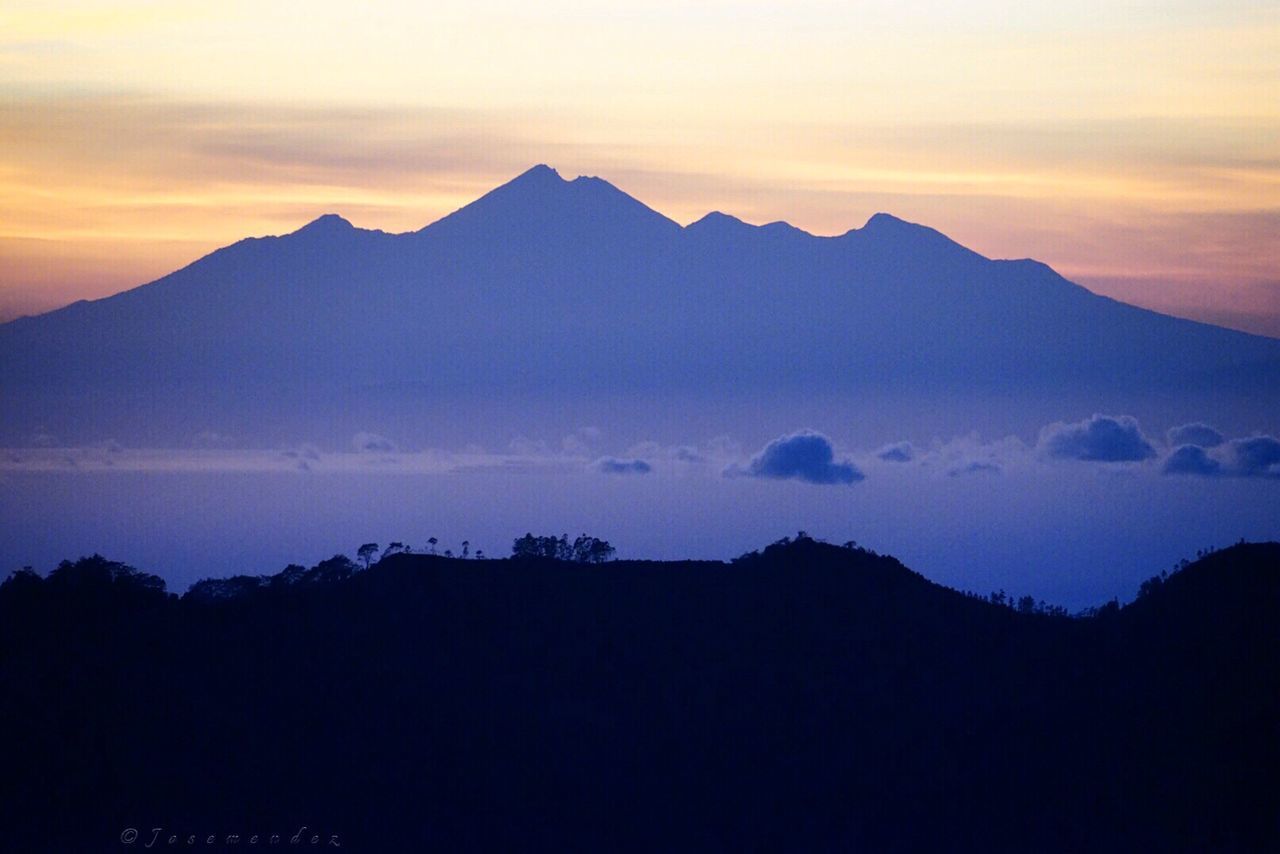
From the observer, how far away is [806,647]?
77.6m

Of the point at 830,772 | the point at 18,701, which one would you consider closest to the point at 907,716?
the point at 830,772

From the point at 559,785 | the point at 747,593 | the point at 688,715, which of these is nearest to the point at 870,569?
the point at 747,593

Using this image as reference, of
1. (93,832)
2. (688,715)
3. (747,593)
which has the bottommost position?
(93,832)

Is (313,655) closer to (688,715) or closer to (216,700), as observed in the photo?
(216,700)

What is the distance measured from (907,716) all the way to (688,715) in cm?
947

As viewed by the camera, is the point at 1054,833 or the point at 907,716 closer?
the point at 1054,833

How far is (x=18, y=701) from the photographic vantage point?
2862 inches

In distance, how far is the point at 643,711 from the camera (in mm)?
74562

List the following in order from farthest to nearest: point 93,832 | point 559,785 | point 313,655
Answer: point 313,655 → point 559,785 → point 93,832

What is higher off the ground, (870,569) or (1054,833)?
(870,569)

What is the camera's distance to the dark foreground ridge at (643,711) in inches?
2697

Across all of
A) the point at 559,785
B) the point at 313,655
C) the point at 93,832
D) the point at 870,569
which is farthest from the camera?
the point at 870,569

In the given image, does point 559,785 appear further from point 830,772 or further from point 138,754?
point 138,754

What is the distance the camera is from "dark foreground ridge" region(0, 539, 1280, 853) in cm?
6850
